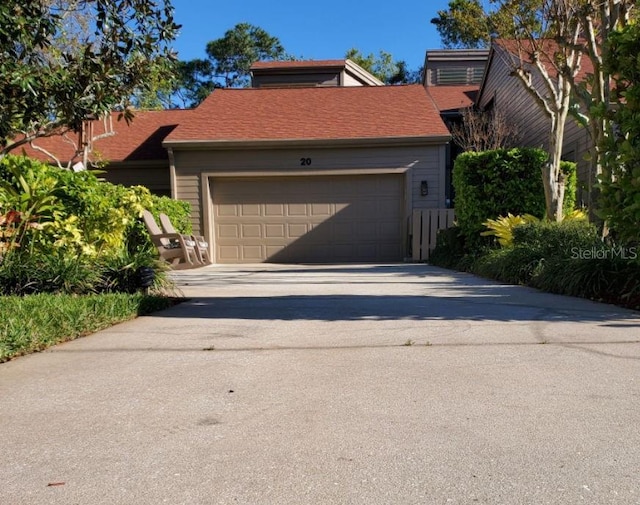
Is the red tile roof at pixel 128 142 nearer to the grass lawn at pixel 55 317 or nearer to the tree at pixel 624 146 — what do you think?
the grass lawn at pixel 55 317

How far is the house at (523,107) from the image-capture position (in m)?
12.6

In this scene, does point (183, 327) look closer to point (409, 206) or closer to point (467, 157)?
point (467, 157)

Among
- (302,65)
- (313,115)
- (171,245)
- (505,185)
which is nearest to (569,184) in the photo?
(505,185)

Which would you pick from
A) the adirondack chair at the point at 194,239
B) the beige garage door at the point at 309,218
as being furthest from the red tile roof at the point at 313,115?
the adirondack chair at the point at 194,239

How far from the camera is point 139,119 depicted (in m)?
17.2

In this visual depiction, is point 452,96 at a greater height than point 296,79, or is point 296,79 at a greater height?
point 296,79

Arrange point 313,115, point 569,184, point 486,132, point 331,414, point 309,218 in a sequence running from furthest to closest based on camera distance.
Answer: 1. point 486,132
2. point 313,115
3. point 309,218
4. point 569,184
5. point 331,414

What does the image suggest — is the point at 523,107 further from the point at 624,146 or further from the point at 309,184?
the point at 624,146

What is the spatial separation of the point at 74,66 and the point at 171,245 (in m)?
6.31

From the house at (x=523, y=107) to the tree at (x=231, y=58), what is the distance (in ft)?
71.0

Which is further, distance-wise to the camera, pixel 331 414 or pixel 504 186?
pixel 504 186

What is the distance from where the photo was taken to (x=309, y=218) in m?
14.1

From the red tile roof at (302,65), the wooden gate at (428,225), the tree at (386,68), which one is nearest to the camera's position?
the wooden gate at (428,225)

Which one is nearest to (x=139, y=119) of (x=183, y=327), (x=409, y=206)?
(x=409, y=206)
